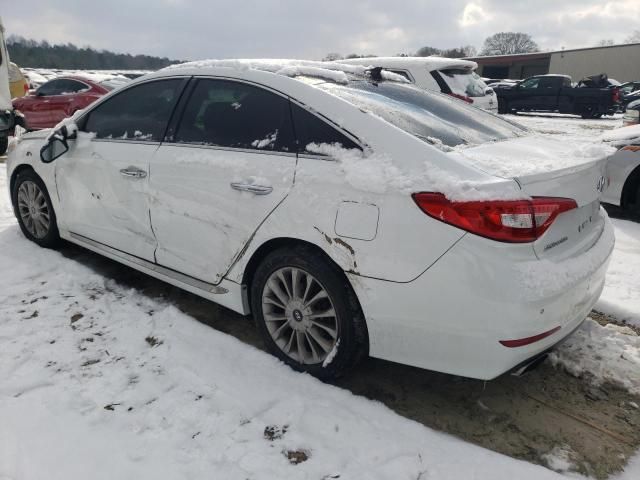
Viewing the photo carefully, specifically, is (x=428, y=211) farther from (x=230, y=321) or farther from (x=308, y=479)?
(x=230, y=321)

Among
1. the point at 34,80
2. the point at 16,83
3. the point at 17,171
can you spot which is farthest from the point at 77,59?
the point at 17,171

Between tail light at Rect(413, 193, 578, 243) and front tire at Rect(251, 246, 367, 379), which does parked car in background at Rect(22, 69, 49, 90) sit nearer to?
front tire at Rect(251, 246, 367, 379)

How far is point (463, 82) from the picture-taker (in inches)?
402

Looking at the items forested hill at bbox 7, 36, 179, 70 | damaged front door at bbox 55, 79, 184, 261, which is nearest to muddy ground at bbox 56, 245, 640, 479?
Result: damaged front door at bbox 55, 79, 184, 261

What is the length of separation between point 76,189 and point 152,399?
2036mm

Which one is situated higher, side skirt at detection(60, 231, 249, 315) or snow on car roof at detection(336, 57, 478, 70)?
snow on car roof at detection(336, 57, 478, 70)

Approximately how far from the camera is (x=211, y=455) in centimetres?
211

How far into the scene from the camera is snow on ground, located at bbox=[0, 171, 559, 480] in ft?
6.77

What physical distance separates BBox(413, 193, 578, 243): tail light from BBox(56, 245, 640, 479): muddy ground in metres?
0.70

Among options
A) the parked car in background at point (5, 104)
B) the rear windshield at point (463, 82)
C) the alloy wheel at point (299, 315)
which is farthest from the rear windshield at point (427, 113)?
the parked car in background at point (5, 104)

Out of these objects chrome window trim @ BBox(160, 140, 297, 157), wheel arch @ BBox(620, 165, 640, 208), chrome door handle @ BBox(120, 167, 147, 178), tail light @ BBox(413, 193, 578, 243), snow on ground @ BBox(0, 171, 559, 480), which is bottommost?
snow on ground @ BBox(0, 171, 559, 480)

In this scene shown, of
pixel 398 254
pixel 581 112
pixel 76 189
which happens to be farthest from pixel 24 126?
pixel 581 112

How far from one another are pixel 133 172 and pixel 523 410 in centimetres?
267

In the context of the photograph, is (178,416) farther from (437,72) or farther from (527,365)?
(437,72)
